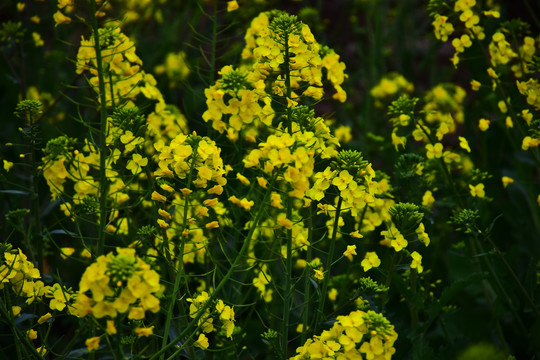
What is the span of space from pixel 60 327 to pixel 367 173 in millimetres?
2599

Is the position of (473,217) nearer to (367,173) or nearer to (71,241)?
(367,173)

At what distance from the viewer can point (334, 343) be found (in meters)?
1.88

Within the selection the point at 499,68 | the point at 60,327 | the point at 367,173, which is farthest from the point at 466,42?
the point at 60,327

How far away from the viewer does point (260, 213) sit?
6.26ft

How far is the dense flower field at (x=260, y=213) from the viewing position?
2.04 meters

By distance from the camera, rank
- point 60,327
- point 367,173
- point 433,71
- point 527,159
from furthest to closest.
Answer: point 433,71 < point 60,327 < point 527,159 < point 367,173

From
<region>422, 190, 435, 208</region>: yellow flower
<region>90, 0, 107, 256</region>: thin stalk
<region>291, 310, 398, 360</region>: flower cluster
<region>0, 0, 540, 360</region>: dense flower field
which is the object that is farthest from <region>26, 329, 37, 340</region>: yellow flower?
<region>422, 190, 435, 208</region>: yellow flower

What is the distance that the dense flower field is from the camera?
2043 millimetres

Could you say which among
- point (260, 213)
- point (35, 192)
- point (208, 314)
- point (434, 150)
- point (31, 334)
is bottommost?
point (31, 334)

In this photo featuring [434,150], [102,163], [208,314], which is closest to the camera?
[208,314]

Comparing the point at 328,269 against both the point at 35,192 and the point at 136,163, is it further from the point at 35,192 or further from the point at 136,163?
the point at 35,192

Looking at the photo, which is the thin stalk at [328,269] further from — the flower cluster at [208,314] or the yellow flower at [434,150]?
the yellow flower at [434,150]

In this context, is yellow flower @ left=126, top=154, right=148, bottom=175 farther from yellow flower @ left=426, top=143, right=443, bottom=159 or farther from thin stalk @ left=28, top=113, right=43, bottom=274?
A: yellow flower @ left=426, top=143, right=443, bottom=159

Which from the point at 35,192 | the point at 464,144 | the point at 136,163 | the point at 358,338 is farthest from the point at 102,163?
the point at 464,144
